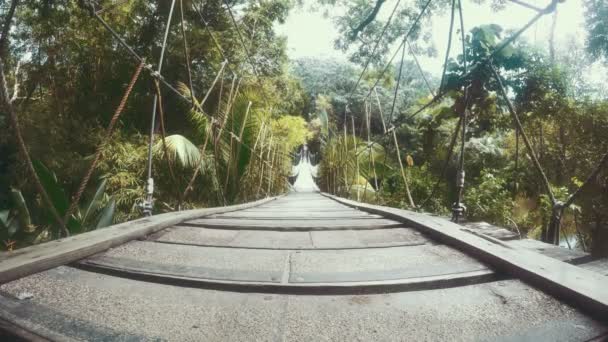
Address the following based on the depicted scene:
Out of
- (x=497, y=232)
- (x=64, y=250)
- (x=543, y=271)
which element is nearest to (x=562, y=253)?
(x=497, y=232)

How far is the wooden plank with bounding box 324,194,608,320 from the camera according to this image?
2.31ft

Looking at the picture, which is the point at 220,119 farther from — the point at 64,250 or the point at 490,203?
the point at 490,203

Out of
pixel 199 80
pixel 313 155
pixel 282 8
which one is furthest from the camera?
pixel 313 155

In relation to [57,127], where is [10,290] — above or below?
below

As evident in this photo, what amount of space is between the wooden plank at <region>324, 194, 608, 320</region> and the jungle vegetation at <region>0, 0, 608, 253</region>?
1.36m

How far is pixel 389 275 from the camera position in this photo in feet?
2.95

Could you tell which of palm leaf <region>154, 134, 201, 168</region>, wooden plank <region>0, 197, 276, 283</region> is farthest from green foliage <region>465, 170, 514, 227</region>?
wooden plank <region>0, 197, 276, 283</region>

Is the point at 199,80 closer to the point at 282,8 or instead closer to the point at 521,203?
the point at 282,8

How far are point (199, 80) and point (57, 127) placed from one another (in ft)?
9.37

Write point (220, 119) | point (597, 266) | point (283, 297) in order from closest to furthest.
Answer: point (283, 297)
point (597, 266)
point (220, 119)

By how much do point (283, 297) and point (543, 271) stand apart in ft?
2.34

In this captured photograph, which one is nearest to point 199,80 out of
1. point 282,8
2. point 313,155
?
point 282,8

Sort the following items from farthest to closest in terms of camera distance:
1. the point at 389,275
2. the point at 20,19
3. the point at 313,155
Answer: the point at 313,155
the point at 20,19
the point at 389,275

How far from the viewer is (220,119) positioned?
4.80 m
